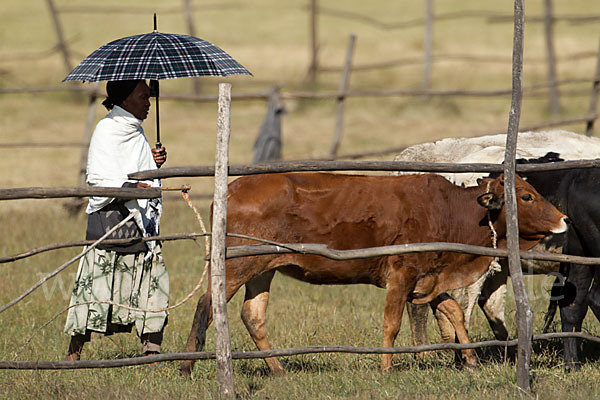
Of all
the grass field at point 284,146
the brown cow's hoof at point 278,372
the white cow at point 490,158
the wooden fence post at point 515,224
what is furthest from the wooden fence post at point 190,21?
the wooden fence post at point 515,224

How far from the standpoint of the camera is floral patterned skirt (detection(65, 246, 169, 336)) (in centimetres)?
Result: 506

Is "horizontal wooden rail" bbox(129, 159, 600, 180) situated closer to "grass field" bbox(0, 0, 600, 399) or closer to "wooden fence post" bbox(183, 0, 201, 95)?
"grass field" bbox(0, 0, 600, 399)

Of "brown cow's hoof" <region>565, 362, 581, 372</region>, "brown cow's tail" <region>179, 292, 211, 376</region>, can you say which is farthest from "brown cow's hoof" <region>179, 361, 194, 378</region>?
"brown cow's hoof" <region>565, 362, 581, 372</region>

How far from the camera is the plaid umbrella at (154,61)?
4.86 m

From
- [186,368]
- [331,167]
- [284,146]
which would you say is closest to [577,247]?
[331,167]

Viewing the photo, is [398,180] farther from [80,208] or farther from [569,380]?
[80,208]

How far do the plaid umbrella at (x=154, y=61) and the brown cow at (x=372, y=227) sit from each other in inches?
29.3

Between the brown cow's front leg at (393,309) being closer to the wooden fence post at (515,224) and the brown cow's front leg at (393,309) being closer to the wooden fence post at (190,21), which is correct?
the wooden fence post at (515,224)

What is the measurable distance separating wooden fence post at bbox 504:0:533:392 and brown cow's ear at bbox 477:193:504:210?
28.0 inches

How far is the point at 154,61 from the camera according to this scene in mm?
4930

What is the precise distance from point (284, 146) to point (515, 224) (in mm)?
11794

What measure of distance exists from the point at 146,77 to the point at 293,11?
32.2m

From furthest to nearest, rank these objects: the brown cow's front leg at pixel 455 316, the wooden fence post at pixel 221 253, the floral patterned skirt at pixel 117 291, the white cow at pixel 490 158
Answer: the white cow at pixel 490 158 < the brown cow's front leg at pixel 455 316 < the floral patterned skirt at pixel 117 291 < the wooden fence post at pixel 221 253

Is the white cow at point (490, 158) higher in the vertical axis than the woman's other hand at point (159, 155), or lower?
lower
